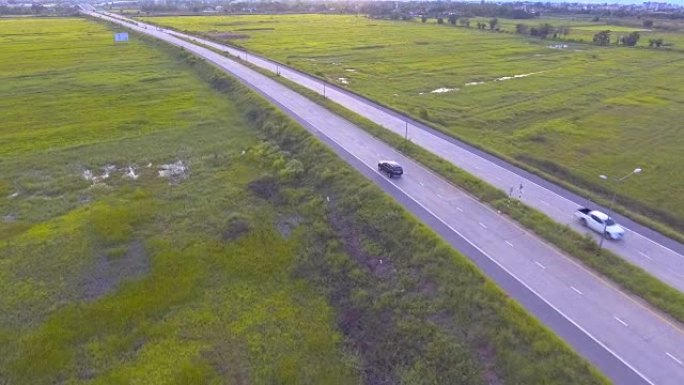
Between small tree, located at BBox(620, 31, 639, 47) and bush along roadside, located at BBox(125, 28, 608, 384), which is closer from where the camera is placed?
bush along roadside, located at BBox(125, 28, 608, 384)

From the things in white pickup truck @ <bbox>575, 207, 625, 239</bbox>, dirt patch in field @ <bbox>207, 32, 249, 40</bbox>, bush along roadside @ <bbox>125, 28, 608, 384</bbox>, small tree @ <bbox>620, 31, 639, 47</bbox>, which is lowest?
bush along roadside @ <bbox>125, 28, 608, 384</bbox>

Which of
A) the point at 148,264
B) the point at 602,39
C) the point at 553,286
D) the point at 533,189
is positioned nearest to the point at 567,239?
the point at 553,286

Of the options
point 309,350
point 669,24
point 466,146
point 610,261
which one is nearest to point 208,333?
point 309,350

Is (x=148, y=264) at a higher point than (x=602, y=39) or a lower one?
lower

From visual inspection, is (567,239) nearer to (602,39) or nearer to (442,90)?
(442,90)

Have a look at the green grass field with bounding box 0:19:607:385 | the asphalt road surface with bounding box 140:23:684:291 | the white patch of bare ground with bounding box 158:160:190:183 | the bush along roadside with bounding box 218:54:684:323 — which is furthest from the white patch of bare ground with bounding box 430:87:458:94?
the white patch of bare ground with bounding box 158:160:190:183

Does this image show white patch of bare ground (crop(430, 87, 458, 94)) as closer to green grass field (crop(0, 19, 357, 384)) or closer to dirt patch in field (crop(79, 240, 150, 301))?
green grass field (crop(0, 19, 357, 384))

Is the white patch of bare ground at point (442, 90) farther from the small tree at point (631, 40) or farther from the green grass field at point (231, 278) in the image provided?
the small tree at point (631, 40)

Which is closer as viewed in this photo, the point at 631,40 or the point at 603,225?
the point at 603,225
